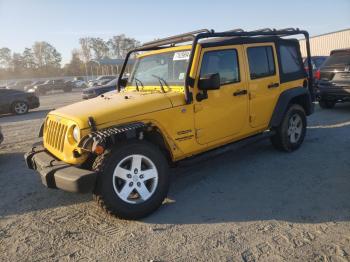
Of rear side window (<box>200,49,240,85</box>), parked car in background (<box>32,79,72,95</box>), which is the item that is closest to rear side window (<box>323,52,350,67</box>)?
rear side window (<box>200,49,240,85</box>)

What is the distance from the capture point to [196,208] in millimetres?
4062

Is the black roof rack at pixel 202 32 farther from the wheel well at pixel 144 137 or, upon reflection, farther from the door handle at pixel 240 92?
the wheel well at pixel 144 137

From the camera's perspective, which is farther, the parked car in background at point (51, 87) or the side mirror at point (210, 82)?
the parked car in background at point (51, 87)

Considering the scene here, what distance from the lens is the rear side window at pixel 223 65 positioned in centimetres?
459

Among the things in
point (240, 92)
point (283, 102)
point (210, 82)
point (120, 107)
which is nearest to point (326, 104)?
point (283, 102)

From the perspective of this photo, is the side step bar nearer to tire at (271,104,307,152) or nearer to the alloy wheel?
tire at (271,104,307,152)

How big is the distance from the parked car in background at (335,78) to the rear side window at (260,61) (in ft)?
15.5

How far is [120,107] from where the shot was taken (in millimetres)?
4008

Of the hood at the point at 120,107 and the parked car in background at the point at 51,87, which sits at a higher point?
the hood at the point at 120,107

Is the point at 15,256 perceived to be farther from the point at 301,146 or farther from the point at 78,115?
the point at 301,146

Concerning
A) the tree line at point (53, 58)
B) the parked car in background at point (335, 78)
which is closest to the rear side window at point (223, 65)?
the parked car in background at point (335, 78)

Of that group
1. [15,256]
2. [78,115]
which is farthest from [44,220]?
[78,115]

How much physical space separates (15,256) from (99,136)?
1446 mm

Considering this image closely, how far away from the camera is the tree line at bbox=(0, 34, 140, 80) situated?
78.8 m
